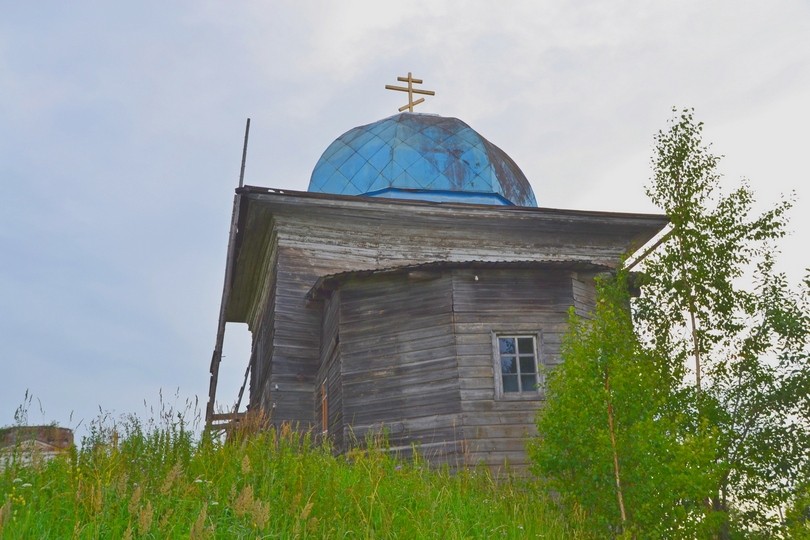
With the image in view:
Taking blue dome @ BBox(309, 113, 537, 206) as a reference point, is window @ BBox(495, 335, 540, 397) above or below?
below

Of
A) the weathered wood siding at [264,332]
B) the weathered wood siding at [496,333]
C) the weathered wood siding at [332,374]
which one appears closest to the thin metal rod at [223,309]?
the weathered wood siding at [264,332]

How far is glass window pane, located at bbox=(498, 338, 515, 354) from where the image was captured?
1304 cm

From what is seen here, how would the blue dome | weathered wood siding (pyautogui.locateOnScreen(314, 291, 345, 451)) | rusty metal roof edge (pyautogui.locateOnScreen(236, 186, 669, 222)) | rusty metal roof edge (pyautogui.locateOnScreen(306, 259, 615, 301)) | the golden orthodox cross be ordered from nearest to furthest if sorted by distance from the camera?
rusty metal roof edge (pyautogui.locateOnScreen(306, 259, 615, 301)) → weathered wood siding (pyautogui.locateOnScreen(314, 291, 345, 451)) → rusty metal roof edge (pyautogui.locateOnScreen(236, 186, 669, 222)) → the blue dome → the golden orthodox cross

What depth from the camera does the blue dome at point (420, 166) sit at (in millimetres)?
17719

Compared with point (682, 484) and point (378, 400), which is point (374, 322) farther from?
point (682, 484)

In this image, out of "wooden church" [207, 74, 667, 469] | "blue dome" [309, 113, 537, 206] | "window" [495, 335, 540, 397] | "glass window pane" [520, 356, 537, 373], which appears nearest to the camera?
"wooden church" [207, 74, 667, 469]

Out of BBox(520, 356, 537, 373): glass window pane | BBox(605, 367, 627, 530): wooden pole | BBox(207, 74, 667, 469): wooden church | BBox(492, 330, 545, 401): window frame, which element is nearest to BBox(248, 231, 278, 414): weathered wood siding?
BBox(207, 74, 667, 469): wooden church

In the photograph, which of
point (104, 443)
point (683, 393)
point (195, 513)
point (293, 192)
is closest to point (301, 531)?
point (195, 513)

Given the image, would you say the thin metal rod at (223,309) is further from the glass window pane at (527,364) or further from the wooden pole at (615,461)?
the wooden pole at (615,461)

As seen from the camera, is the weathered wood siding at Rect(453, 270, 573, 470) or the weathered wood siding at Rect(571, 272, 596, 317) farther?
the weathered wood siding at Rect(571, 272, 596, 317)

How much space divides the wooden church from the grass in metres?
2.93

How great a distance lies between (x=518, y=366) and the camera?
1298 centimetres

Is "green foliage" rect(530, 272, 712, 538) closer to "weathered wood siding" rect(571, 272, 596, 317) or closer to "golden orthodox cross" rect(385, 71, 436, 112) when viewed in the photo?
"weathered wood siding" rect(571, 272, 596, 317)

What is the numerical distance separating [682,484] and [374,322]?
7.01m
